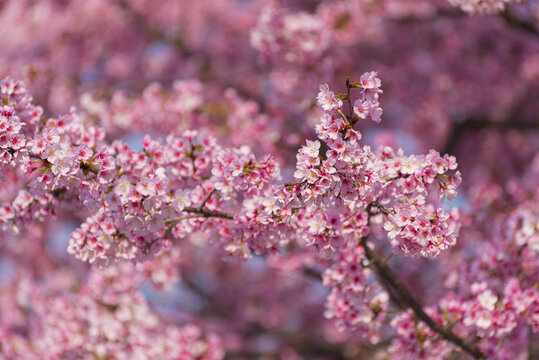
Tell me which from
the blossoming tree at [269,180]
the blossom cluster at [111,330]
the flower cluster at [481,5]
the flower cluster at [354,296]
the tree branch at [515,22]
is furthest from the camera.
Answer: the blossom cluster at [111,330]

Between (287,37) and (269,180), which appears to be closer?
(269,180)

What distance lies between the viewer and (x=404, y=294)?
4.33 meters

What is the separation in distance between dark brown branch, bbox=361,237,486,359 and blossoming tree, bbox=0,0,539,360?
0.05 ft

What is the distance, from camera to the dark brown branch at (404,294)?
422 centimetres

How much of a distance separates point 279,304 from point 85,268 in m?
4.21

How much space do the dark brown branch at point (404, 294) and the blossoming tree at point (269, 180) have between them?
2 cm

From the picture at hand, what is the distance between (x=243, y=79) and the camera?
11.7 meters

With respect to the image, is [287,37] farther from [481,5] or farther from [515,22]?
[515,22]

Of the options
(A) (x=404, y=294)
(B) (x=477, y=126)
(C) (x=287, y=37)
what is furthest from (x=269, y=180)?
(B) (x=477, y=126)

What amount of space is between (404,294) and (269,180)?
1455 millimetres

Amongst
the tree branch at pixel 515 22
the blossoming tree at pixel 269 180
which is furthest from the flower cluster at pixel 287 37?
the tree branch at pixel 515 22

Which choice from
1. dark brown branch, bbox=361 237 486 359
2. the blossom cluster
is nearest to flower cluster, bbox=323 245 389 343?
dark brown branch, bbox=361 237 486 359

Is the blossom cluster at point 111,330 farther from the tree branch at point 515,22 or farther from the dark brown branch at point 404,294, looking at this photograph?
the tree branch at point 515,22

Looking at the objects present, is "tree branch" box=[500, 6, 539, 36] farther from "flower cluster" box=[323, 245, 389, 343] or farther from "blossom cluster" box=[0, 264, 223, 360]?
"blossom cluster" box=[0, 264, 223, 360]
